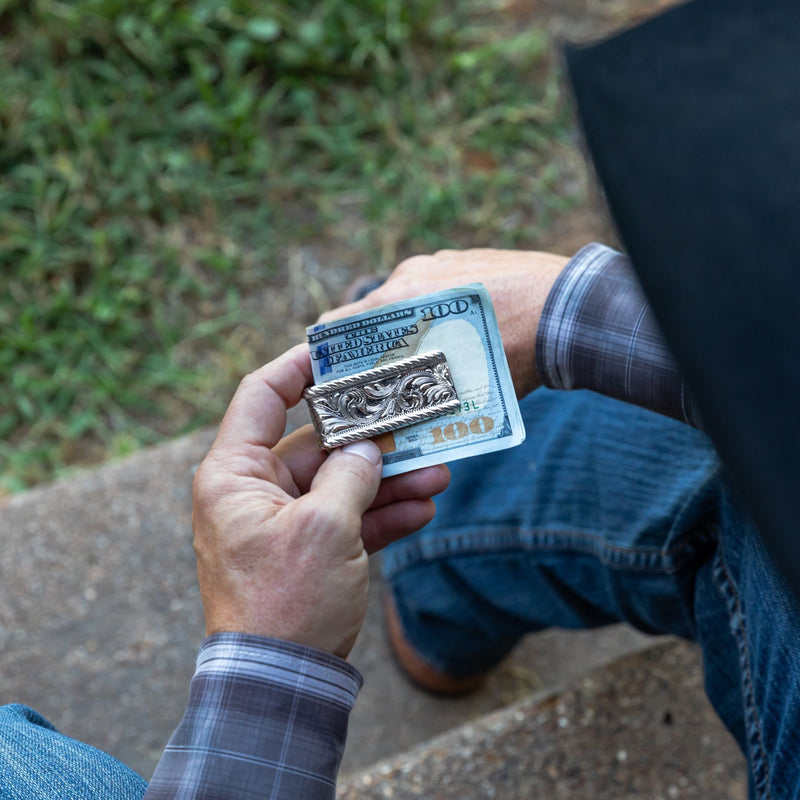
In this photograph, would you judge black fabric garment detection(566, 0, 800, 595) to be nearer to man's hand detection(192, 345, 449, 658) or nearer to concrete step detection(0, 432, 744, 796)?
man's hand detection(192, 345, 449, 658)

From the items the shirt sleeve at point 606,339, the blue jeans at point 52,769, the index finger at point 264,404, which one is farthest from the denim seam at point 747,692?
the blue jeans at point 52,769

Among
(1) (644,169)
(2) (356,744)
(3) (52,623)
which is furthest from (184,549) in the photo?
(1) (644,169)

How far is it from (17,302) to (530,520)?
151 centimetres

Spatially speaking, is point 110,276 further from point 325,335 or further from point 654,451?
point 654,451

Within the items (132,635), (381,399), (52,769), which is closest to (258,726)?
(52,769)

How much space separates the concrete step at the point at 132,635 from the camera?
1.50 metres

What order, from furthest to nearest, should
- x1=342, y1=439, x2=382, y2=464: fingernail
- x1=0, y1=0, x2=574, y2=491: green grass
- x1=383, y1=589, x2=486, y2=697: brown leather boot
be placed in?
x1=0, y1=0, x2=574, y2=491: green grass, x1=383, y1=589, x2=486, y2=697: brown leather boot, x1=342, y1=439, x2=382, y2=464: fingernail

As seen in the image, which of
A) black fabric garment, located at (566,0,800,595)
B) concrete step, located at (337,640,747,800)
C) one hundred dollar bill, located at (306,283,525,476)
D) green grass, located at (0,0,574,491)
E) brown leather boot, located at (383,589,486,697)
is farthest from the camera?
green grass, located at (0,0,574,491)

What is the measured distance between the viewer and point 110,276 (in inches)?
78.7

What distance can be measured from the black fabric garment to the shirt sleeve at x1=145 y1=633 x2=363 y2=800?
0.44m

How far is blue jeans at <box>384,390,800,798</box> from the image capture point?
0.88 meters

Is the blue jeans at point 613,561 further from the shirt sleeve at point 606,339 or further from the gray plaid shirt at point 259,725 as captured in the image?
the gray plaid shirt at point 259,725

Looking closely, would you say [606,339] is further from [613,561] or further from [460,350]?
[613,561]

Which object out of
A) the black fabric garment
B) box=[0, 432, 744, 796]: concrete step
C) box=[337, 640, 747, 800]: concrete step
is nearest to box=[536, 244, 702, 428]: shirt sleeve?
the black fabric garment
